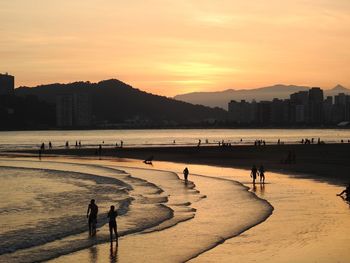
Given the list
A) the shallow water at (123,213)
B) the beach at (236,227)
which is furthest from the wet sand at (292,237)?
the shallow water at (123,213)

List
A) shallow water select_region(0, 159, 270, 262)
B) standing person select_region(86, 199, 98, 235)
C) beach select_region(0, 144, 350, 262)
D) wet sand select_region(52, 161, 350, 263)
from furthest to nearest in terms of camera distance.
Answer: standing person select_region(86, 199, 98, 235), shallow water select_region(0, 159, 270, 262), beach select_region(0, 144, 350, 262), wet sand select_region(52, 161, 350, 263)

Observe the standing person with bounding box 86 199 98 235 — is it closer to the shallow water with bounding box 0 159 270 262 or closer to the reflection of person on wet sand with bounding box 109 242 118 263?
the shallow water with bounding box 0 159 270 262

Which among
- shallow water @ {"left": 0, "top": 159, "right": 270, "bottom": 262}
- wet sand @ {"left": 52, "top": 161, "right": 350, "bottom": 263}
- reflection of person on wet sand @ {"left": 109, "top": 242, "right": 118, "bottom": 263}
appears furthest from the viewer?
shallow water @ {"left": 0, "top": 159, "right": 270, "bottom": 262}

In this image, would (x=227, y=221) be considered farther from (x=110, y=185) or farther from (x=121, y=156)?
(x=121, y=156)

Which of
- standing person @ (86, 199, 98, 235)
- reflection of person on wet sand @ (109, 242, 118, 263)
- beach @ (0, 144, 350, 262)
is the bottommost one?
reflection of person on wet sand @ (109, 242, 118, 263)

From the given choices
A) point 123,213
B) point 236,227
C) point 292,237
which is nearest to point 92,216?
point 236,227

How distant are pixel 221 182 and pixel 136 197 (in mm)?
9457

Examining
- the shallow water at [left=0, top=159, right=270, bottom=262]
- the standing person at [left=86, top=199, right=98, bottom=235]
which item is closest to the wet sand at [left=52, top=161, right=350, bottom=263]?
the shallow water at [left=0, top=159, right=270, bottom=262]

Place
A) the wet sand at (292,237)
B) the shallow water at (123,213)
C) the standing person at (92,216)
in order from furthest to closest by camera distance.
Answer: the standing person at (92,216) → the shallow water at (123,213) → the wet sand at (292,237)

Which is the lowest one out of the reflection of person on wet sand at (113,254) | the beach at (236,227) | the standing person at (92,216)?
the reflection of person on wet sand at (113,254)

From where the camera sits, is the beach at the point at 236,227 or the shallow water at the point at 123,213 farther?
the shallow water at the point at 123,213

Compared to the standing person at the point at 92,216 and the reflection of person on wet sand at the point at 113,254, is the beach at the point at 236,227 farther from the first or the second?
the standing person at the point at 92,216

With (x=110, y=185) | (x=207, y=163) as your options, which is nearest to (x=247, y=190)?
(x=110, y=185)

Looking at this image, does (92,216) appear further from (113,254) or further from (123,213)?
(123,213)
